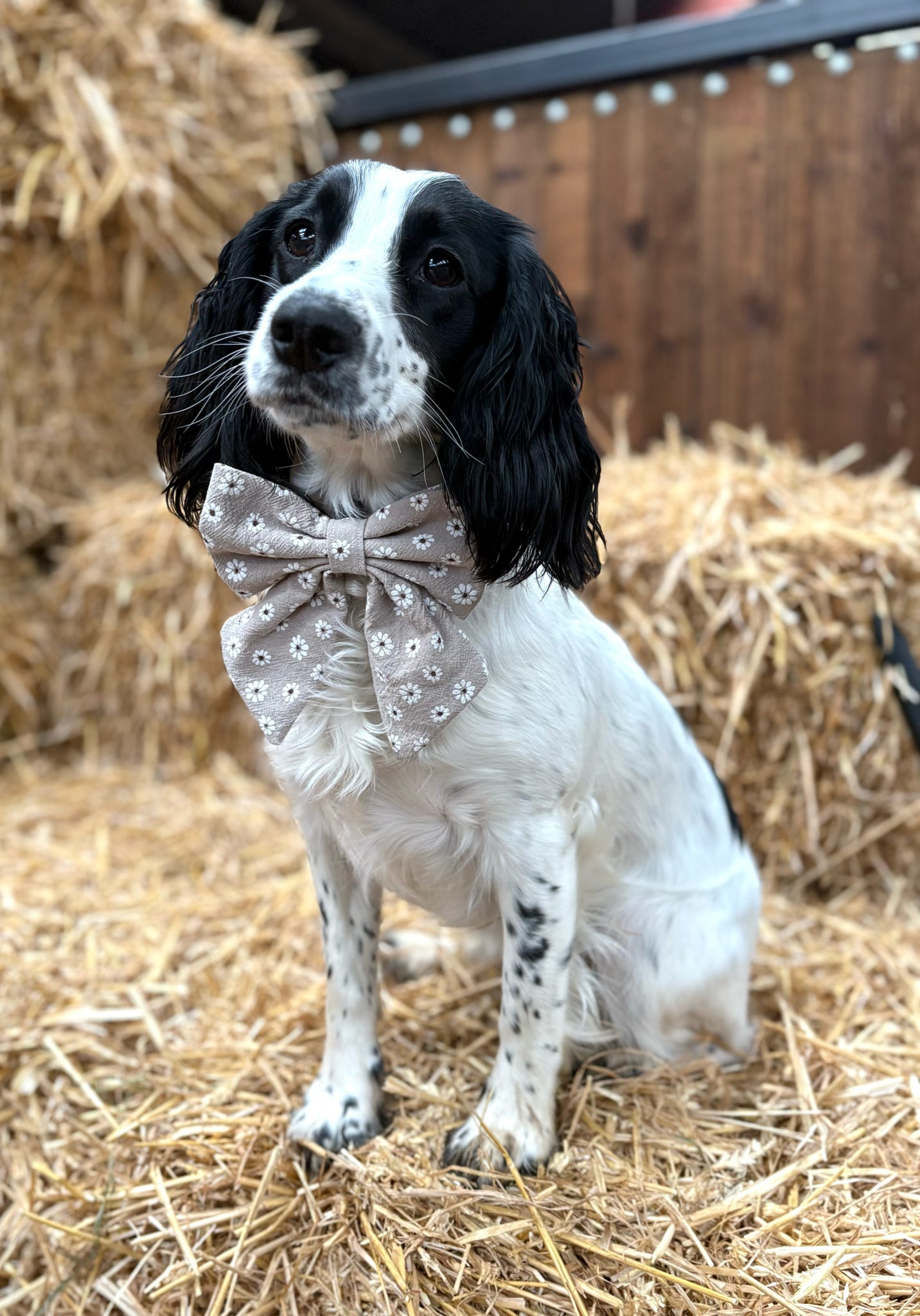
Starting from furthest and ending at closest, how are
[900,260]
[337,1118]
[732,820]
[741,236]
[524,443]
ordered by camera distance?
[741,236] < [900,260] < [732,820] < [337,1118] < [524,443]

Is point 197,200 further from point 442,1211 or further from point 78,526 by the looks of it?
point 442,1211

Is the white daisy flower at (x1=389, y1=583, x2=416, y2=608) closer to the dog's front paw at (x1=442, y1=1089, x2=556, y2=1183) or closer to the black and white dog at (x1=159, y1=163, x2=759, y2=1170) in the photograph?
the black and white dog at (x1=159, y1=163, x2=759, y2=1170)

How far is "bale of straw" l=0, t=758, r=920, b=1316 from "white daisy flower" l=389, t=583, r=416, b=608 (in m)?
0.82

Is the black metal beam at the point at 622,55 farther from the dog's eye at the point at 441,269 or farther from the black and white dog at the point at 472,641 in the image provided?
the dog's eye at the point at 441,269

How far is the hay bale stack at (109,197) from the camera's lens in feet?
10.8

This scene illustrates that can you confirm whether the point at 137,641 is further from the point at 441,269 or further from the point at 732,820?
the point at 441,269

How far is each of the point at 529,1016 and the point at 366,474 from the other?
859 mm

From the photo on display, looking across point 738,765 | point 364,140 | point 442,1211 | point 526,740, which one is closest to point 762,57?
point 364,140

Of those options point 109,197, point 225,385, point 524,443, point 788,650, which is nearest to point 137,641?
point 109,197

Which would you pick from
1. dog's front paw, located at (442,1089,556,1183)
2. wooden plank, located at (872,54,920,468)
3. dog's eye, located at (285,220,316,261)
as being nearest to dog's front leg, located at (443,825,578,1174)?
dog's front paw, located at (442,1089,556,1183)

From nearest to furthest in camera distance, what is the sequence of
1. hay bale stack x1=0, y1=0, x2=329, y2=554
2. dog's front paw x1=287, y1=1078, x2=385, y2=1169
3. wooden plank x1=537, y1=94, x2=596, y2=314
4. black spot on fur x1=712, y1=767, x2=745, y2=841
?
1. dog's front paw x1=287, y1=1078, x2=385, y2=1169
2. black spot on fur x1=712, y1=767, x2=745, y2=841
3. hay bale stack x1=0, y1=0, x2=329, y2=554
4. wooden plank x1=537, y1=94, x2=596, y2=314

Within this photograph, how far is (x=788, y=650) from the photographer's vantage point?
2492 mm

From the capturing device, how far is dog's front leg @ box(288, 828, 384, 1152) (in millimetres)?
1616

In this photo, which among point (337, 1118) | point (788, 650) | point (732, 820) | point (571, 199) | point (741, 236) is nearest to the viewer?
point (337, 1118)
